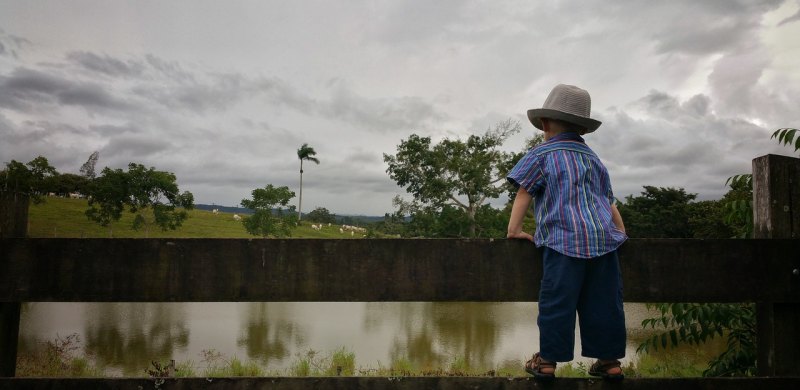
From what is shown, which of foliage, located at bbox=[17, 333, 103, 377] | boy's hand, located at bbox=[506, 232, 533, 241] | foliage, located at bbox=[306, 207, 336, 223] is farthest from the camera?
foliage, located at bbox=[306, 207, 336, 223]

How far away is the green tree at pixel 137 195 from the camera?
42.3 metres

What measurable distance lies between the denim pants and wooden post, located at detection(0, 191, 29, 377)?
2.02 meters

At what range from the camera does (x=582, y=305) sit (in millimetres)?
2145

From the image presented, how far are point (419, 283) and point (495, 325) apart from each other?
18.8 m

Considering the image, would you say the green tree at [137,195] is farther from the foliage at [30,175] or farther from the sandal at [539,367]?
the sandal at [539,367]

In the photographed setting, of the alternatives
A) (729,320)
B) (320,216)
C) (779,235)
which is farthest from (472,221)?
(320,216)

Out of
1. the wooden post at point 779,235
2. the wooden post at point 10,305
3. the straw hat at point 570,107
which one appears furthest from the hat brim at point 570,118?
the wooden post at point 10,305

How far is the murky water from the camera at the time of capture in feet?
45.4

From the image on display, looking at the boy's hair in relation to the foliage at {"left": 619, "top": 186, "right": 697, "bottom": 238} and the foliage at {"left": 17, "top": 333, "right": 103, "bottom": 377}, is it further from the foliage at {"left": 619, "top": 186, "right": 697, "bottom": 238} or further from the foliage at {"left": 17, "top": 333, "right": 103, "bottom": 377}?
the foliage at {"left": 619, "top": 186, "right": 697, "bottom": 238}

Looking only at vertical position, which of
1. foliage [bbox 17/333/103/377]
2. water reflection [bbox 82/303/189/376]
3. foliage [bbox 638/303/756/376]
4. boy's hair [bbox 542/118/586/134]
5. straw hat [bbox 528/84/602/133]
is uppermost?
straw hat [bbox 528/84/602/133]

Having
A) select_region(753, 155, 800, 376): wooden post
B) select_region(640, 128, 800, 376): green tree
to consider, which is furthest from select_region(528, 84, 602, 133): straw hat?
select_region(640, 128, 800, 376): green tree

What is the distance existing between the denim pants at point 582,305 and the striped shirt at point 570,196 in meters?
0.06

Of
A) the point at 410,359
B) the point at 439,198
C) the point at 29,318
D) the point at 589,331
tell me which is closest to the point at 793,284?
the point at 589,331

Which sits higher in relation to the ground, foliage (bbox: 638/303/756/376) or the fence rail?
the fence rail
